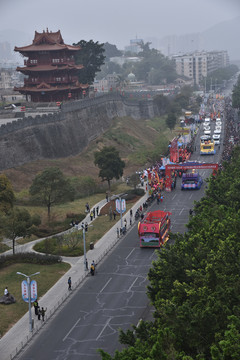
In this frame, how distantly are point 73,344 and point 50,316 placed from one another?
5.76 metres

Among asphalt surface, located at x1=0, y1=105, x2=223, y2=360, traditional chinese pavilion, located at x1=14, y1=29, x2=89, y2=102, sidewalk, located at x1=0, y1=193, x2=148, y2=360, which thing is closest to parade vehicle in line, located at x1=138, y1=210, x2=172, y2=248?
asphalt surface, located at x1=0, y1=105, x2=223, y2=360

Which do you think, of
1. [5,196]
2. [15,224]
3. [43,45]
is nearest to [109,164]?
[5,196]

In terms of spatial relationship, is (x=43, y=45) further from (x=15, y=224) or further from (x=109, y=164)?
(x=15, y=224)

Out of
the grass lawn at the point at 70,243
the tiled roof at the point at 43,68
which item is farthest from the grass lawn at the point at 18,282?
the tiled roof at the point at 43,68

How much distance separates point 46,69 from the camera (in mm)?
124562

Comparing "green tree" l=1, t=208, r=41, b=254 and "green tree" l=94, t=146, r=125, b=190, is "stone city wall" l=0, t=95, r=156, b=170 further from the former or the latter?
"green tree" l=1, t=208, r=41, b=254

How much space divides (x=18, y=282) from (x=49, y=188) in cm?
2223

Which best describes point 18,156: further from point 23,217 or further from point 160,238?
point 160,238

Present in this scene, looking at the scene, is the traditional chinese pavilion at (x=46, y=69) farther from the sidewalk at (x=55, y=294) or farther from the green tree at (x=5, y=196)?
the green tree at (x=5, y=196)

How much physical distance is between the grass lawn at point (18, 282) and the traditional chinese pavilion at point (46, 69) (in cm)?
7390

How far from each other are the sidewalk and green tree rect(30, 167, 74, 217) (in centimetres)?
496

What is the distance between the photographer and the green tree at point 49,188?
71500mm

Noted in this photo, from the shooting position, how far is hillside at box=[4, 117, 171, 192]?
9125cm

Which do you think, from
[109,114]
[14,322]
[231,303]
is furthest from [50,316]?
[109,114]
